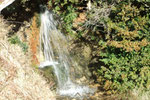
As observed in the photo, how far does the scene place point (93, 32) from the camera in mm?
8625

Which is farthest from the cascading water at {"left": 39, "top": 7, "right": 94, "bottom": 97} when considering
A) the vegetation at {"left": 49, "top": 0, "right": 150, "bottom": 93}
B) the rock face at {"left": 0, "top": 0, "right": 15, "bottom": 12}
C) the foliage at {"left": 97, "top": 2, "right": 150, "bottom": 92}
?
the rock face at {"left": 0, "top": 0, "right": 15, "bottom": 12}

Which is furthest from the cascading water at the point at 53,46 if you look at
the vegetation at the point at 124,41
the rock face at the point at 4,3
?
the rock face at the point at 4,3

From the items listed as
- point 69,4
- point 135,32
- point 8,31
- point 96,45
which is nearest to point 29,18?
point 8,31

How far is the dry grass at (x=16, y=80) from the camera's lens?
5.63m

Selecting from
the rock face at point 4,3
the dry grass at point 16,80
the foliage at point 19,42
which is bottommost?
the dry grass at point 16,80

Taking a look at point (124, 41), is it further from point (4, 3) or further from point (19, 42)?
point (19, 42)

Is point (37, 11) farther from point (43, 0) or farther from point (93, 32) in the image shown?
point (93, 32)

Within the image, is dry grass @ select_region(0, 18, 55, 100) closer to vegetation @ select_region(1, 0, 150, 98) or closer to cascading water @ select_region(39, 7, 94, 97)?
vegetation @ select_region(1, 0, 150, 98)

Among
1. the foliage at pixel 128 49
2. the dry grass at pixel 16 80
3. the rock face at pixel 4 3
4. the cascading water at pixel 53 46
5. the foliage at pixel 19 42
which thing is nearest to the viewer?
the dry grass at pixel 16 80

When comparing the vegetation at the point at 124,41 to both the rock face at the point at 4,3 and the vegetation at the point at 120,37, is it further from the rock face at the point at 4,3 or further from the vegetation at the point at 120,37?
the rock face at the point at 4,3

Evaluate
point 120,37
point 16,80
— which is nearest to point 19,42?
point 16,80

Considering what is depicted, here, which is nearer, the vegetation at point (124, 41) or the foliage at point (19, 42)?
the vegetation at point (124, 41)

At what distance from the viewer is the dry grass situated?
5633 millimetres

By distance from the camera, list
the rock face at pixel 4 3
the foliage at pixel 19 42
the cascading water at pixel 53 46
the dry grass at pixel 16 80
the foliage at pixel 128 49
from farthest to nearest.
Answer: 1. the cascading water at pixel 53 46
2. the foliage at pixel 19 42
3. the rock face at pixel 4 3
4. the foliage at pixel 128 49
5. the dry grass at pixel 16 80
